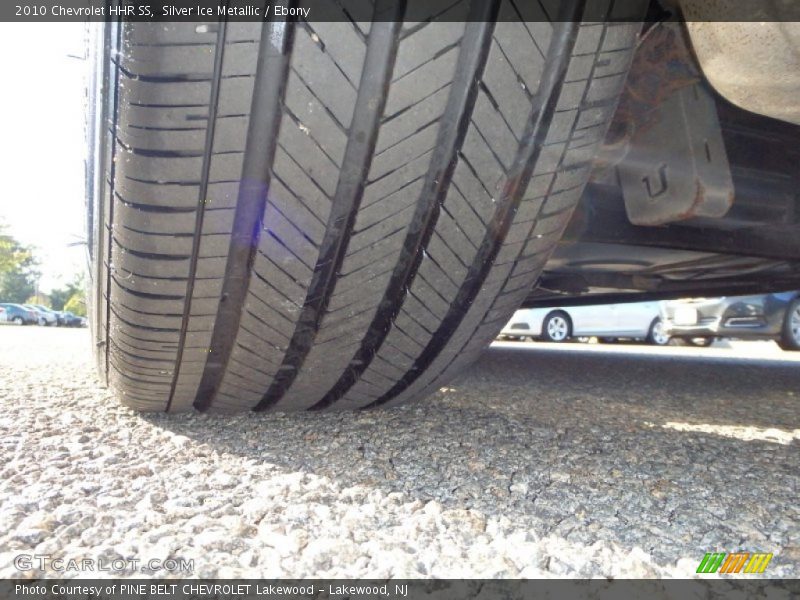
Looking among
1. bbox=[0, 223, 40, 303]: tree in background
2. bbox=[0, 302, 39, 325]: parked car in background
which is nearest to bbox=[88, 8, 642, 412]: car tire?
bbox=[0, 302, 39, 325]: parked car in background

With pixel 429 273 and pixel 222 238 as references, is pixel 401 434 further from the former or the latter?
pixel 222 238

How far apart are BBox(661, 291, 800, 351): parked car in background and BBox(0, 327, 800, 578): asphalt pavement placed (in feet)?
16.5

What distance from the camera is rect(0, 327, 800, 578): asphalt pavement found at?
0.82 metres

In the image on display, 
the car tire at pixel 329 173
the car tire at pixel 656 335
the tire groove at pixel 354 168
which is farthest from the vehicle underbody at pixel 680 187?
the car tire at pixel 656 335

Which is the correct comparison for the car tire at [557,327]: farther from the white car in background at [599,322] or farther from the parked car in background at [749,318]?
the parked car in background at [749,318]

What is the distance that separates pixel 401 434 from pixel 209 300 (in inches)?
23.5

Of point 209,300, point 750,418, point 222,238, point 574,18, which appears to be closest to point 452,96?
point 574,18

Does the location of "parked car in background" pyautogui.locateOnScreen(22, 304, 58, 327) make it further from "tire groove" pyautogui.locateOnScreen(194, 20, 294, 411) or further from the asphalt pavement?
"tire groove" pyautogui.locateOnScreen(194, 20, 294, 411)

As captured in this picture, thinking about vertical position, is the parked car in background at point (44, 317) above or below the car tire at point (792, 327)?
below

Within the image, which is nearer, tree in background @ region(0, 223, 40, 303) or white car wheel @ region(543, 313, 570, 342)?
white car wheel @ region(543, 313, 570, 342)

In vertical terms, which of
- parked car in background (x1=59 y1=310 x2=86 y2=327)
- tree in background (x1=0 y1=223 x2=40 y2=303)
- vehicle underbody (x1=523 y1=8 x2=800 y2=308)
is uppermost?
vehicle underbody (x1=523 y1=8 x2=800 y2=308)

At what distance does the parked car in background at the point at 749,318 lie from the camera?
20.1 ft

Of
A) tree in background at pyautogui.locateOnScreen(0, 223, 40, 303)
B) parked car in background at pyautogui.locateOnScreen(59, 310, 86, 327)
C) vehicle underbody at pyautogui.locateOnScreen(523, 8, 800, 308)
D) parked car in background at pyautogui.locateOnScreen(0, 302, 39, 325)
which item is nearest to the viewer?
vehicle underbody at pyautogui.locateOnScreen(523, 8, 800, 308)

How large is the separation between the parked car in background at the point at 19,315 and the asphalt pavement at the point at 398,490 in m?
27.6
